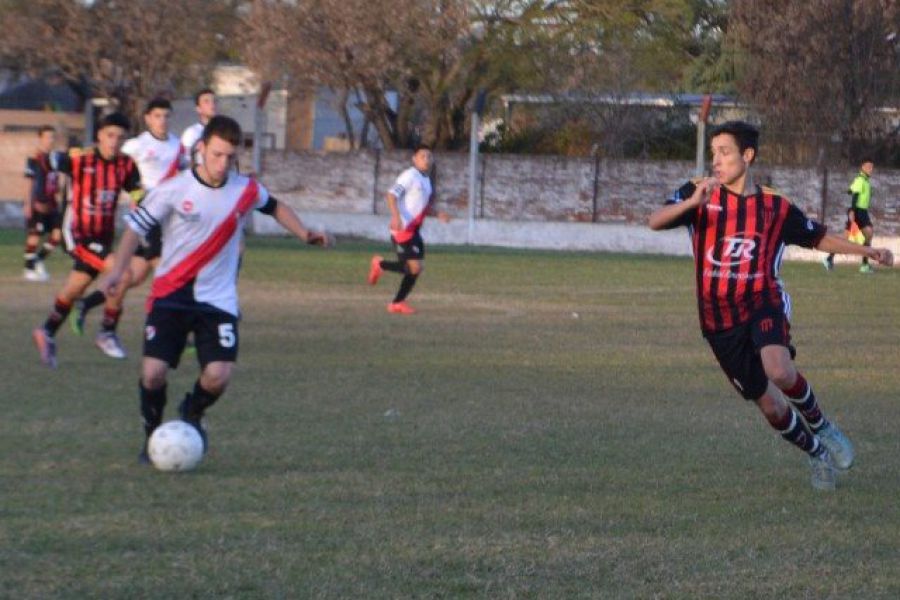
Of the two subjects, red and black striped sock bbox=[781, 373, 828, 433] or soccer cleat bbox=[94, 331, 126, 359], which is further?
soccer cleat bbox=[94, 331, 126, 359]

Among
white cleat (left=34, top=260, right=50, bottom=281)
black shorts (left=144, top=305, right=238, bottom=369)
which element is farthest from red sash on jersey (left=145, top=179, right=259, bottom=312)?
white cleat (left=34, top=260, right=50, bottom=281)

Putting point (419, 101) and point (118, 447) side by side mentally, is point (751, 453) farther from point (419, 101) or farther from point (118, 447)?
point (419, 101)

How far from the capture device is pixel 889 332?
15.7 metres

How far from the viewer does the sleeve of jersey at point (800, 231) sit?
7.43 metres

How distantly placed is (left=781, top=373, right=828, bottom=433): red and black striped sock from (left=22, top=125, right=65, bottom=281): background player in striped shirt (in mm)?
12536

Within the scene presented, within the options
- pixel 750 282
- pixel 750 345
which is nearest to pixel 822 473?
pixel 750 345

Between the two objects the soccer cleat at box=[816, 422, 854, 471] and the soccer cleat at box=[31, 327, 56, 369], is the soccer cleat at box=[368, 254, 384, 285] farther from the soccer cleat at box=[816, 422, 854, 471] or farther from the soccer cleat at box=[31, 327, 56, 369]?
the soccer cleat at box=[816, 422, 854, 471]

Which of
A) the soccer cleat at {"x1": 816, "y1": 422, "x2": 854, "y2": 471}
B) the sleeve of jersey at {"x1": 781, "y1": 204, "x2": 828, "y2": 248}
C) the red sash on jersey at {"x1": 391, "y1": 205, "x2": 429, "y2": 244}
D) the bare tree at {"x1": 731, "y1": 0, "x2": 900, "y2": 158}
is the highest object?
the bare tree at {"x1": 731, "y1": 0, "x2": 900, "y2": 158}

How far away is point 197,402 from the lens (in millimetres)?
7648

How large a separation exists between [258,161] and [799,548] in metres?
29.5

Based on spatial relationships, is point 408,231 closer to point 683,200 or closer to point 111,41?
point 683,200

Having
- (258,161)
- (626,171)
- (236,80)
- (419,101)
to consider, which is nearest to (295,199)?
(258,161)

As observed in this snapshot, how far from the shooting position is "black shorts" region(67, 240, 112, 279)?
38.7ft

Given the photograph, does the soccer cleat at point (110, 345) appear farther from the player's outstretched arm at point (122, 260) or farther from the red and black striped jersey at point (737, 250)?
the red and black striped jersey at point (737, 250)
